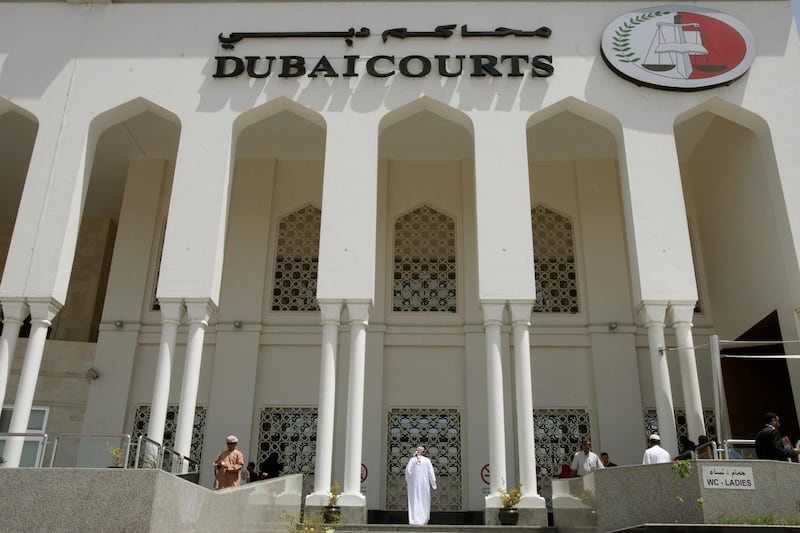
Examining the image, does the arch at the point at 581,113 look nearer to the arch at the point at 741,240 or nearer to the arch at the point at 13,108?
the arch at the point at 741,240

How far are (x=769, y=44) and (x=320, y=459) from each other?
9031mm

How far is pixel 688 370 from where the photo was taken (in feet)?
32.3

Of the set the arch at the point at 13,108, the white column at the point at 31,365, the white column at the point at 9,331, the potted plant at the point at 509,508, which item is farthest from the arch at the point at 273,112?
the potted plant at the point at 509,508

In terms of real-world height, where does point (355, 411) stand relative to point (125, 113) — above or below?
below

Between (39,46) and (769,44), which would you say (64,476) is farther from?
(769,44)

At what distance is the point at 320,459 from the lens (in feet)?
31.2

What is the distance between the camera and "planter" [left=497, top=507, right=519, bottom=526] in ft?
29.5

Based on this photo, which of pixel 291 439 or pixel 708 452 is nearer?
pixel 708 452

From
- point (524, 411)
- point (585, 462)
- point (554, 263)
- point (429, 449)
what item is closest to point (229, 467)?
point (524, 411)

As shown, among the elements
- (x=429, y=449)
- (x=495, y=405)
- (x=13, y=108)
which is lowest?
(x=429, y=449)

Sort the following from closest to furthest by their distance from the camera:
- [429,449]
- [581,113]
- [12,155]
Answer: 1. [581,113]
2. [429,449]
3. [12,155]

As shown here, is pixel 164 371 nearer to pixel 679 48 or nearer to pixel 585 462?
pixel 585 462

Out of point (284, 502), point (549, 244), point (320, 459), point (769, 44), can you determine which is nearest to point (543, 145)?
point (549, 244)

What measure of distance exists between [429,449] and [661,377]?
4.03 metres
